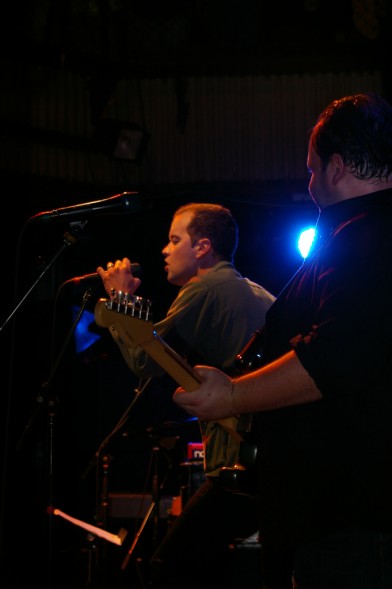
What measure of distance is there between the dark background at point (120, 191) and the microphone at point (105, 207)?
2814 millimetres

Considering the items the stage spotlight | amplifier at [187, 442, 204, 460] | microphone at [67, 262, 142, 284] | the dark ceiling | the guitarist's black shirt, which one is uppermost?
the dark ceiling

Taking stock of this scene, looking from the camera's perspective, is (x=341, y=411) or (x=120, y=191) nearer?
(x=341, y=411)

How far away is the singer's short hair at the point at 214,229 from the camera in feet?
11.9

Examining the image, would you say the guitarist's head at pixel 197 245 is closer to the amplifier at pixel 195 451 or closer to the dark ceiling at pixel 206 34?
the amplifier at pixel 195 451

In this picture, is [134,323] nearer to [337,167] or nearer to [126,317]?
[126,317]

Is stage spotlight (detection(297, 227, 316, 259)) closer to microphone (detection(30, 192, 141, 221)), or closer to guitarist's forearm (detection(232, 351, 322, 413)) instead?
microphone (detection(30, 192, 141, 221))

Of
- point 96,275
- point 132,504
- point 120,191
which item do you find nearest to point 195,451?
point 132,504

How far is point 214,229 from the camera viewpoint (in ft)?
11.9

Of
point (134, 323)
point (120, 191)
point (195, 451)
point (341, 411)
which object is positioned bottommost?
point (195, 451)

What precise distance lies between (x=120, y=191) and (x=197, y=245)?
2629mm

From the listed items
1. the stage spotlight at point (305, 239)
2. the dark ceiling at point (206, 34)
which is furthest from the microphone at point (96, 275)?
the dark ceiling at point (206, 34)

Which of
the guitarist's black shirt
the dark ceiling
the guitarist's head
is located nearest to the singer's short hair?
the guitarist's head

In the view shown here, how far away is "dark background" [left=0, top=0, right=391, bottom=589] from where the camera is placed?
5629mm

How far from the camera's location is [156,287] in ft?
21.3
